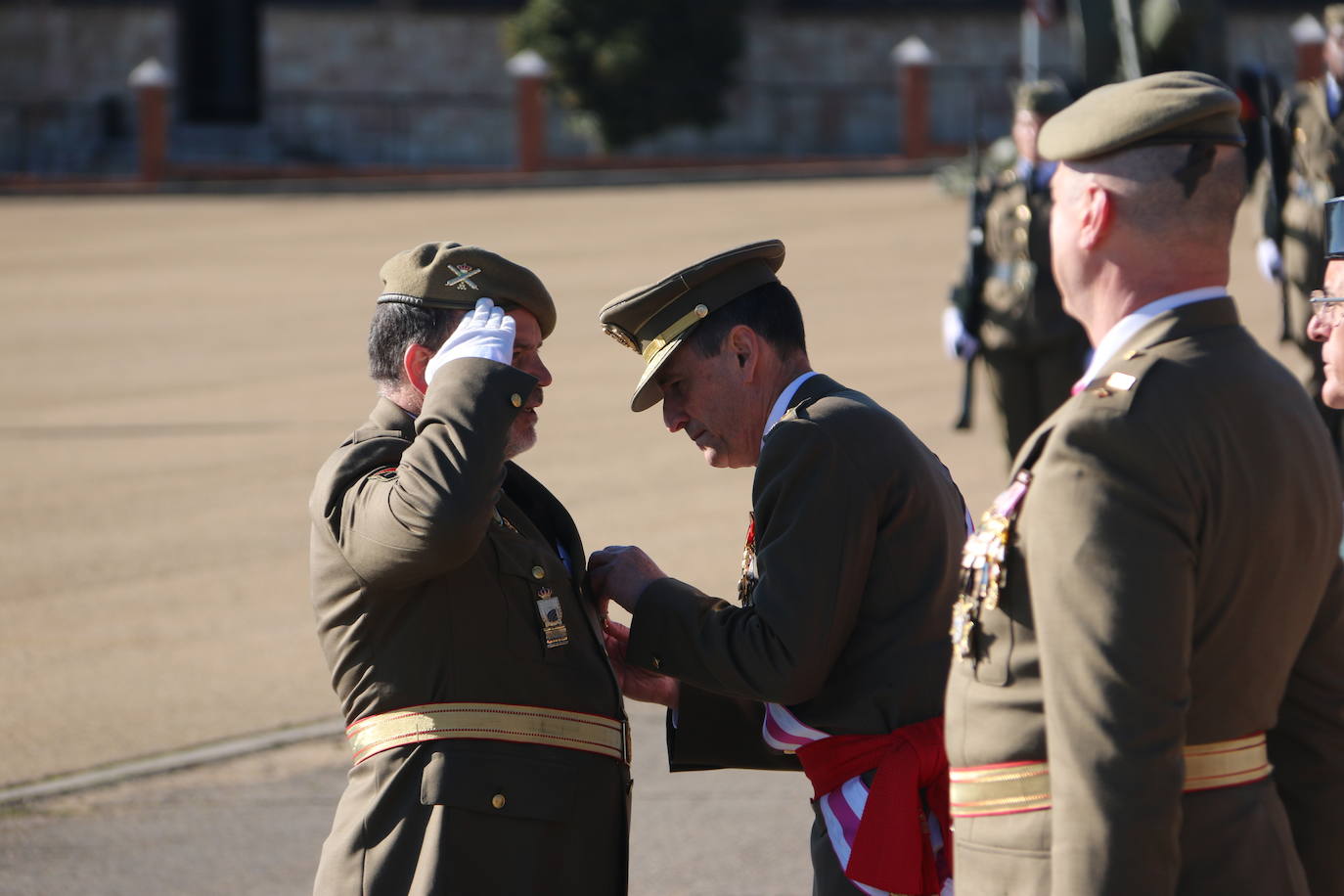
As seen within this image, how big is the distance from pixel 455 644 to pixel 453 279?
63 centimetres

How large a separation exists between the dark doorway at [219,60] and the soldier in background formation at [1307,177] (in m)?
28.3

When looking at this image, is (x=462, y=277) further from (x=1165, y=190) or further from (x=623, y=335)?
(x=1165, y=190)

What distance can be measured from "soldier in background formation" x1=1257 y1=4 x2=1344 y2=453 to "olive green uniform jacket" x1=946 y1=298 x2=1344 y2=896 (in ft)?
17.4

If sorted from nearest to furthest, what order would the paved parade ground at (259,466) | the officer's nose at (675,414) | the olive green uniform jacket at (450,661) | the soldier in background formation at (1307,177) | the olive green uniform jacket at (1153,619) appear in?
the olive green uniform jacket at (1153,619) → the olive green uniform jacket at (450,661) → the officer's nose at (675,414) → the paved parade ground at (259,466) → the soldier in background formation at (1307,177)

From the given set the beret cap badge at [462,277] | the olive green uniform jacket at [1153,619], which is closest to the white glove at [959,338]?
the beret cap badge at [462,277]

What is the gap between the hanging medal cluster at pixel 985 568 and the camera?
91.2 inches

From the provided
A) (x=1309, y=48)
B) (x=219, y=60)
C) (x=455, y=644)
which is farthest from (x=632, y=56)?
(x=455, y=644)

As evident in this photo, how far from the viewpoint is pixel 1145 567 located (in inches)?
83.1

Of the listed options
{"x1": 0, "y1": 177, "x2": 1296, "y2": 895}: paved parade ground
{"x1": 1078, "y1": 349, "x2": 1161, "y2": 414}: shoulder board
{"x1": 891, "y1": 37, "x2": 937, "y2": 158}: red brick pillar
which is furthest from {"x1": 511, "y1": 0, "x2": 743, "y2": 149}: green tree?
{"x1": 1078, "y1": 349, "x2": 1161, "y2": 414}: shoulder board

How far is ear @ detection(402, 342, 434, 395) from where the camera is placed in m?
3.03

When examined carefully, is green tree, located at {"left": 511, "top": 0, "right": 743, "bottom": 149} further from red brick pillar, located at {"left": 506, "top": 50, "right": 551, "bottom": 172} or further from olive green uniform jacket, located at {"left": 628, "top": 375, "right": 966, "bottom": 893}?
olive green uniform jacket, located at {"left": 628, "top": 375, "right": 966, "bottom": 893}

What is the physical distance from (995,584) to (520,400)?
893 mm

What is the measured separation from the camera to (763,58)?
3388 cm

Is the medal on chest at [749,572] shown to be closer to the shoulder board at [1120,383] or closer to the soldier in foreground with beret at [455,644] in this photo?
the soldier in foreground with beret at [455,644]
